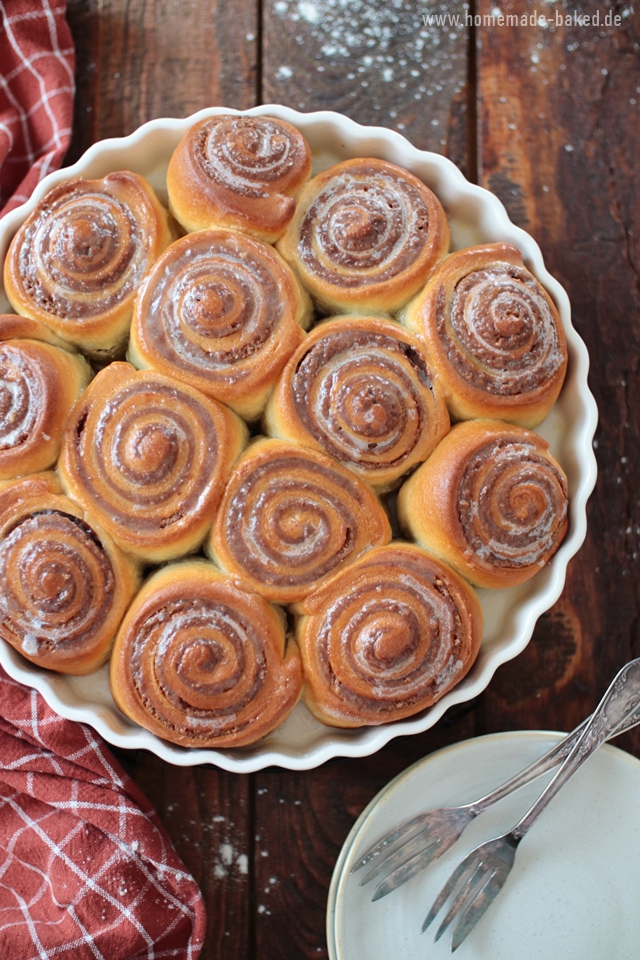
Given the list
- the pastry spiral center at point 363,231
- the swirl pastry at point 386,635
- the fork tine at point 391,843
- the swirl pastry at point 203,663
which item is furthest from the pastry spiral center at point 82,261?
the fork tine at point 391,843

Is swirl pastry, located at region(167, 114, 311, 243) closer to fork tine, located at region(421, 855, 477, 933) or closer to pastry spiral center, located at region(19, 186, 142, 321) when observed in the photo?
pastry spiral center, located at region(19, 186, 142, 321)

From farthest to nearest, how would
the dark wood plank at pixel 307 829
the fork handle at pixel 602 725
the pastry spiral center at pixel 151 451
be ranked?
1. the dark wood plank at pixel 307 829
2. the fork handle at pixel 602 725
3. the pastry spiral center at pixel 151 451

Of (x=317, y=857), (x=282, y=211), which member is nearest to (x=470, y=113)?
(x=282, y=211)

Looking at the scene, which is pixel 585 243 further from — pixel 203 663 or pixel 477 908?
pixel 477 908

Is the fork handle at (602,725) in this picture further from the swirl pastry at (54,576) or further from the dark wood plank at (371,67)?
the dark wood plank at (371,67)

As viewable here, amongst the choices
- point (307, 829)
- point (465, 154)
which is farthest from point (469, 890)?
point (465, 154)

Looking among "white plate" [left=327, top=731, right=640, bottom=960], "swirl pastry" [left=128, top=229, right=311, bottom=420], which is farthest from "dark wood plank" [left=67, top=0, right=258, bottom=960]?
"white plate" [left=327, top=731, right=640, bottom=960]

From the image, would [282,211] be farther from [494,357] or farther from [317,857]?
[317,857]
